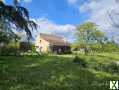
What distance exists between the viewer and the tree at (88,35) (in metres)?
92.6

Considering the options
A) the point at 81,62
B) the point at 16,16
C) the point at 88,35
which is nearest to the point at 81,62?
the point at 81,62

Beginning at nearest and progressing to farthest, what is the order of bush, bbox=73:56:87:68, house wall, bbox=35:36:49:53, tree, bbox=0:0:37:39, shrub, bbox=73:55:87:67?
tree, bbox=0:0:37:39 → bush, bbox=73:56:87:68 → shrub, bbox=73:55:87:67 → house wall, bbox=35:36:49:53

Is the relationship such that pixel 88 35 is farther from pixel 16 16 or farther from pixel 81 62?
pixel 16 16

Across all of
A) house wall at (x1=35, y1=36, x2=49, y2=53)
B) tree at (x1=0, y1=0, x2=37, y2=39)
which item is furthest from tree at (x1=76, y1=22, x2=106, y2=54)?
tree at (x1=0, y1=0, x2=37, y2=39)

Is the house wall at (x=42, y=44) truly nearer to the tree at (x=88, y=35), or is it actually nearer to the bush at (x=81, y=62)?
the tree at (x=88, y=35)

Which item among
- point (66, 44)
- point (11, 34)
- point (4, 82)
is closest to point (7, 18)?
point (4, 82)

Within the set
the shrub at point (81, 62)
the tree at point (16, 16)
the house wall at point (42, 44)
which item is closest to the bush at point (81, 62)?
the shrub at point (81, 62)

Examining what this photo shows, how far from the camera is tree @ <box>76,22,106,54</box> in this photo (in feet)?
304

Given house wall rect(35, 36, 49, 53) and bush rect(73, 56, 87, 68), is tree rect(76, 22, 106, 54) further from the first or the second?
bush rect(73, 56, 87, 68)

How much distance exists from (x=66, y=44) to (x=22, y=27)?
3173 inches

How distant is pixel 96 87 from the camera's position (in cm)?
1387

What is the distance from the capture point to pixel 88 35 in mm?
94000

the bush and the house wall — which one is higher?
the house wall

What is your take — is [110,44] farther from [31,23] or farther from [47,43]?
[31,23]
